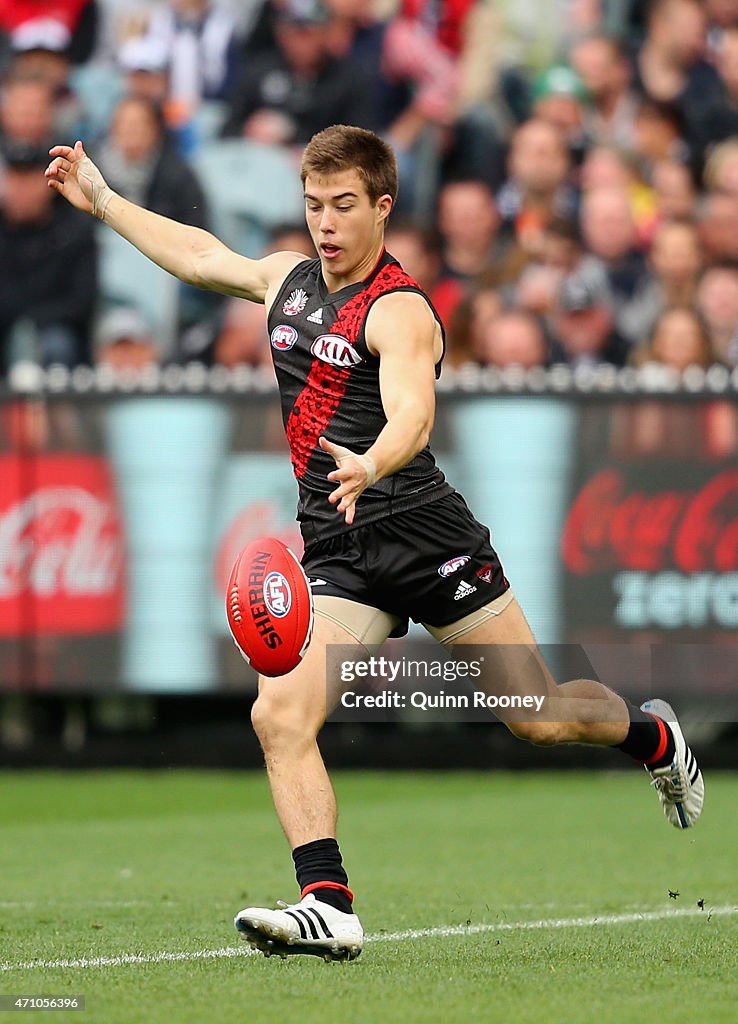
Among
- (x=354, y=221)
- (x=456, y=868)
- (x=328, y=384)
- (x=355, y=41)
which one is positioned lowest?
(x=456, y=868)

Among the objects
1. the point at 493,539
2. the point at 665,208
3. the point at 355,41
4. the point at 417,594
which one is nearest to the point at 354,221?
the point at 417,594

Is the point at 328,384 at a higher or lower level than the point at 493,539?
higher

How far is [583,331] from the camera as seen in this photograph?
12953 millimetres

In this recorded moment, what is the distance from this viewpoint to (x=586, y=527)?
1205 cm

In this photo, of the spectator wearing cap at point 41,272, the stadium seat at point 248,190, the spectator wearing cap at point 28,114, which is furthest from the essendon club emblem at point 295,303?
the spectator wearing cap at point 28,114

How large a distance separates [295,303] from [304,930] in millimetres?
2003

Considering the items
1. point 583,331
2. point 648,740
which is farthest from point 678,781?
point 583,331

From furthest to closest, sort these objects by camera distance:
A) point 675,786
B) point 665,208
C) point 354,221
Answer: point 665,208 < point 675,786 < point 354,221

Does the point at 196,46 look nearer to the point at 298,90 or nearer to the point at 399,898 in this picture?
the point at 298,90

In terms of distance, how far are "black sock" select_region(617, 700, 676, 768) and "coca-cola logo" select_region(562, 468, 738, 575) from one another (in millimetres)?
5240

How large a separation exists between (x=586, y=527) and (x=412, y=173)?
402 cm

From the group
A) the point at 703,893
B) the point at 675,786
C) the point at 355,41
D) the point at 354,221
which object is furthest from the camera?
the point at 355,41

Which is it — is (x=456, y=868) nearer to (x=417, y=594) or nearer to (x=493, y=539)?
(x=417, y=594)

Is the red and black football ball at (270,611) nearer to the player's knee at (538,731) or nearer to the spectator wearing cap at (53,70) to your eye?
the player's knee at (538,731)
